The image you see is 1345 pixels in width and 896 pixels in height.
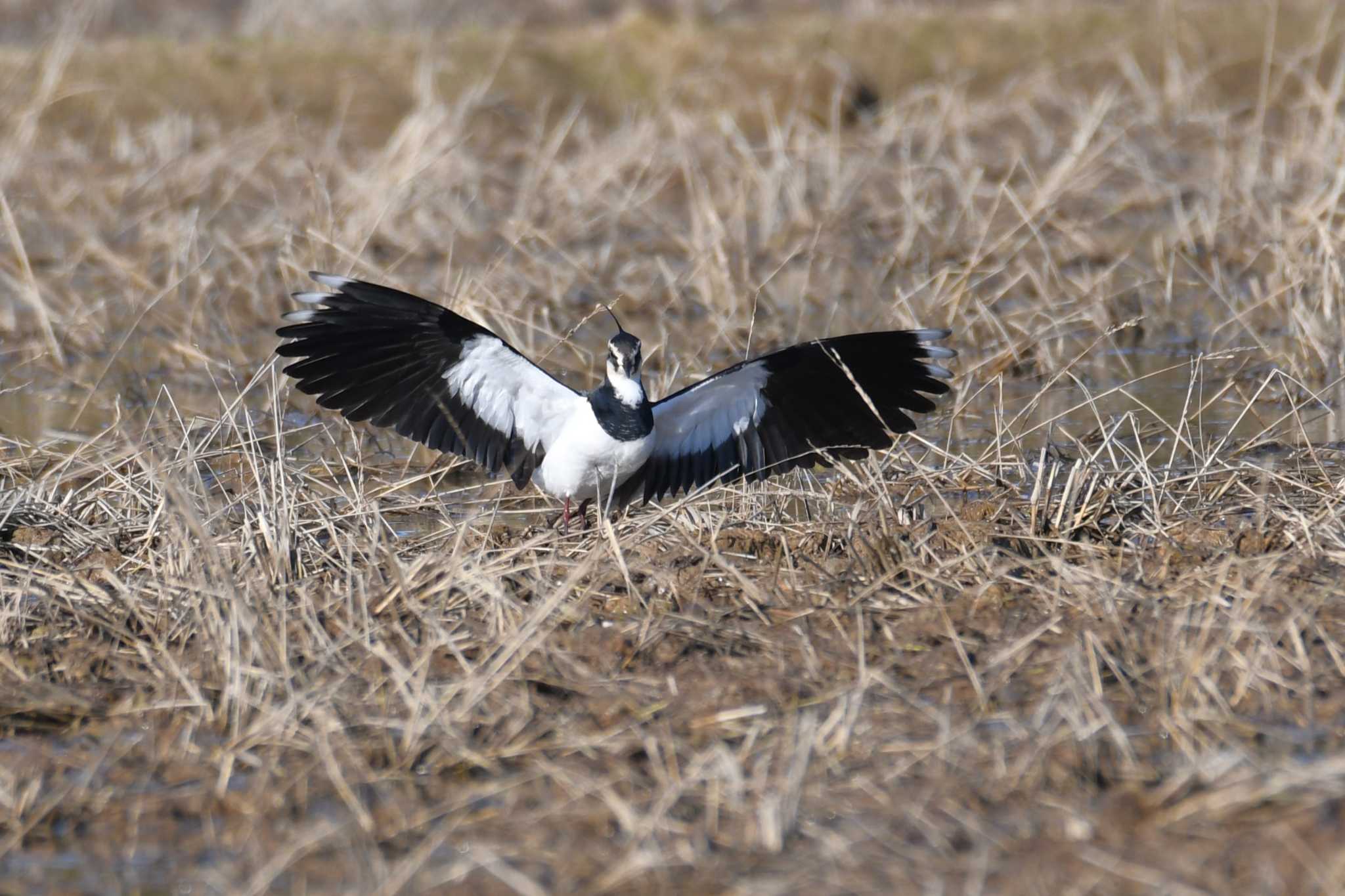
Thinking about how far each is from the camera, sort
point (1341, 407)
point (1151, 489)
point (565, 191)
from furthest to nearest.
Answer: point (565, 191) → point (1341, 407) → point (1151, 489)

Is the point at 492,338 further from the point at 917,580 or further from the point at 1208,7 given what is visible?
the point at 1208,7

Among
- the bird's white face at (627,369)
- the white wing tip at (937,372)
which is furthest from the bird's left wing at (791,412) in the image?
the bird's white face at (627,369)

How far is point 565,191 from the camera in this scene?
7.34 m

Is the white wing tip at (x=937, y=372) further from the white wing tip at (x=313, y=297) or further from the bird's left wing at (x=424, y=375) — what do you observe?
the white wing tip at (x=313, y=297)

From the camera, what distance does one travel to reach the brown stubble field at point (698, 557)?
278 cm

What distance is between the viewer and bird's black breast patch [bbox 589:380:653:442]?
4172mm

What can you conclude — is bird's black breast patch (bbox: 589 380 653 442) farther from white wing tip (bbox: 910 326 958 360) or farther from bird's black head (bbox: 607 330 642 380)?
white wing tip (bbox: 910 326 958 360)

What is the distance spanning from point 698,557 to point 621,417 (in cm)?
41

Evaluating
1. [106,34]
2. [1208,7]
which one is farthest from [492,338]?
[106,34]

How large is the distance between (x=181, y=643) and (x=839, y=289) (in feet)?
12.5

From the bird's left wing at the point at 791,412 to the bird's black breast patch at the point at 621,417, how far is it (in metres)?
0.15

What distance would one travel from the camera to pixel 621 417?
418 cm

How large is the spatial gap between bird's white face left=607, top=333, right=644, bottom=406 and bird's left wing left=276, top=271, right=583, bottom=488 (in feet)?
0.58

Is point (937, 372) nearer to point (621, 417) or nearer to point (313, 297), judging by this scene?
point (621, 417)
